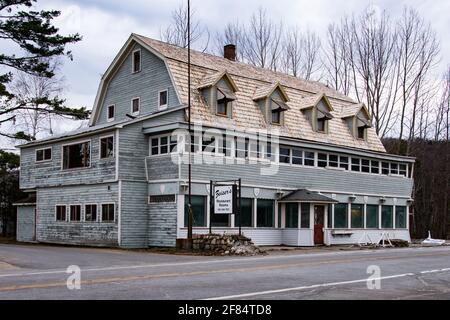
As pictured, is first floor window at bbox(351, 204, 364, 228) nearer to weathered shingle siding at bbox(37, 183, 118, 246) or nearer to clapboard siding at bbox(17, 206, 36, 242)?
weathered shingle siding at bbox(37, 183, 118, 246)

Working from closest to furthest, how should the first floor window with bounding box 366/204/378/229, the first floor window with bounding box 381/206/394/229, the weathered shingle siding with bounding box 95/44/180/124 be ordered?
1. the weathered shingle siding with bounding box 95/44/180/124
2. the first floor window with bounding box 366/204/378/229
3. the first floor window with bounding box 381/206/394/229

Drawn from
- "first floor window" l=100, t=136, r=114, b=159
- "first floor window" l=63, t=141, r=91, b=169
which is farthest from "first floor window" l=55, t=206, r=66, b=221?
"first floor window" l=100, t=136, r=114, b=159

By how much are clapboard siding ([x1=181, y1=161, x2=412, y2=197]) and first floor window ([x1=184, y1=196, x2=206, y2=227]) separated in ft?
3.44

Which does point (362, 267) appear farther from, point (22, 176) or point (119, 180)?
point (22, 176)

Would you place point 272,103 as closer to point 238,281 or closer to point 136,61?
point 136,61

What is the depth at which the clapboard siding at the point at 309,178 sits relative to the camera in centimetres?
3132

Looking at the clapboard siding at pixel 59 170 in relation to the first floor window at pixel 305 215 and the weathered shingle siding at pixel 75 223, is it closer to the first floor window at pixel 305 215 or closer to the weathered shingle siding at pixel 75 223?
the weathered shingle siding at pixel 75 223

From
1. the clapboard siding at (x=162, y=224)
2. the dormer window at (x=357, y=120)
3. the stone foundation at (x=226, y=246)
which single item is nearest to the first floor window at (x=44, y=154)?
the clapboard siding at (x=162, y=224)

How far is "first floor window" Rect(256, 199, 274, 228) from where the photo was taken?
111 feet

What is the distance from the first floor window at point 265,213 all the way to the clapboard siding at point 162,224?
5.45 metres

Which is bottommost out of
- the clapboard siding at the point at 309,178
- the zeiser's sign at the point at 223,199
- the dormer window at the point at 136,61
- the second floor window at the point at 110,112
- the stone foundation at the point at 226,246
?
the stone foundation at the point at 226,246

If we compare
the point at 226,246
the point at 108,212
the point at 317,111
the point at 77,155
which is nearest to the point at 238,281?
the point at 226,246

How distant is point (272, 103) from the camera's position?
36.8 meters

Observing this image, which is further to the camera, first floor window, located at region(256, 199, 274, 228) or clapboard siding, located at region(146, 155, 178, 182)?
first floor window, located at region(256, 199, 274, 228)
